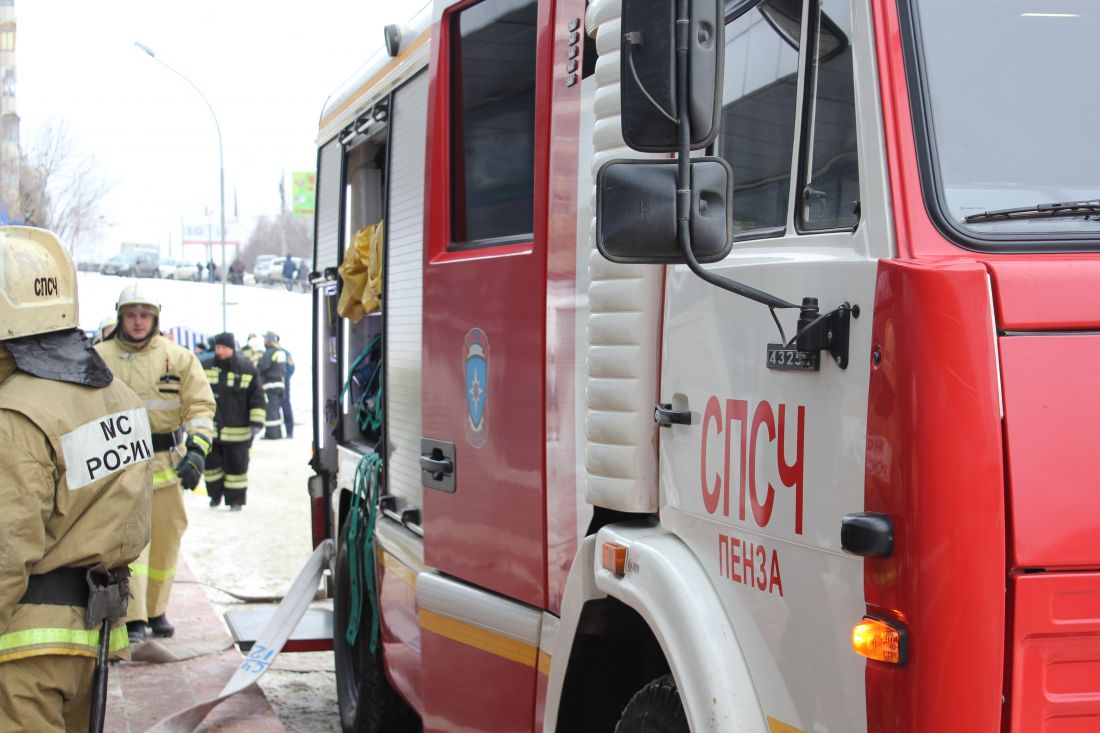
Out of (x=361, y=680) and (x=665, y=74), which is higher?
(x=665, y=74)

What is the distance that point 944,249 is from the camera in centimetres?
211

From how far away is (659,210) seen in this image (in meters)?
2.25

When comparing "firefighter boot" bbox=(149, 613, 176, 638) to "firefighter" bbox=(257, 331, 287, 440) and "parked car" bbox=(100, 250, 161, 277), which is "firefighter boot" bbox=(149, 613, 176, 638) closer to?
"firefighter" bbox=(257, 331, 287, 440)

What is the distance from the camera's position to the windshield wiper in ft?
7.05

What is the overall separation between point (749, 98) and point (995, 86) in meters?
0.60

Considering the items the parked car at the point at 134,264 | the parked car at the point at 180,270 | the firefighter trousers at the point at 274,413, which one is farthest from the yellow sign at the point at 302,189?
the parked car at the point at 180,270

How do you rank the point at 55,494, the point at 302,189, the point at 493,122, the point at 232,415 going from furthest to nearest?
the point at 302,189 → the point at 232,415 → the point at 493,122 → the point at 55,494

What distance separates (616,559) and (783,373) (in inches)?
Answer: 30.0

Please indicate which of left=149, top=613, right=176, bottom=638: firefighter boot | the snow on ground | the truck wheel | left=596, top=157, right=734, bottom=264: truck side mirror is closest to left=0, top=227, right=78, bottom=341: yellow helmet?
the truck wheel

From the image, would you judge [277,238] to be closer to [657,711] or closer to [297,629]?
[297,629]

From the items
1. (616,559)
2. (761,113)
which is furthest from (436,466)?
(761,113)

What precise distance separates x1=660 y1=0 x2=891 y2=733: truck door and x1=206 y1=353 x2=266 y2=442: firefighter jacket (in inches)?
424

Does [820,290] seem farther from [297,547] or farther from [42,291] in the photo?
[297,547]

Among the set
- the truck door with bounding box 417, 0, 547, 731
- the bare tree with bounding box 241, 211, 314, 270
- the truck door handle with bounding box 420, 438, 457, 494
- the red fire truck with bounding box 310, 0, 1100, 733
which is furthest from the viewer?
the bare tree with bounding box 241, 211, 314, 270
